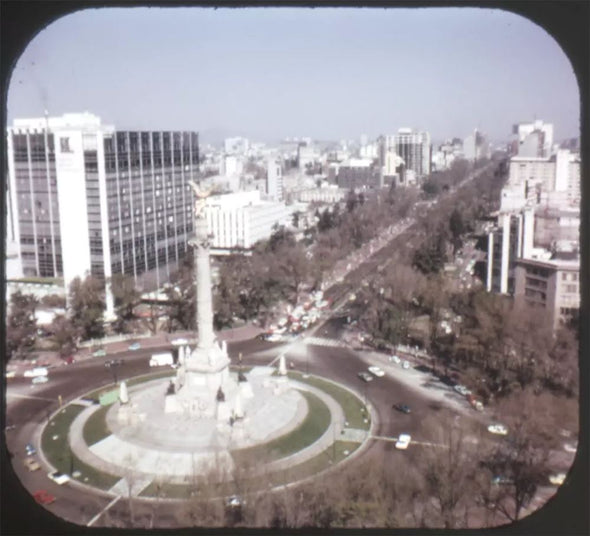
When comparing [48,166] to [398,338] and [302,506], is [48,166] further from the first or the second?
[302,506]

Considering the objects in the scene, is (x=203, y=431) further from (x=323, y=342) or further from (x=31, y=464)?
(x=323, y=342)

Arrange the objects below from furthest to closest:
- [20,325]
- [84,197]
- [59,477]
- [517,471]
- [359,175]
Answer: [359,175] < [84,197] < [20,325] < [59,477] < [517,471]

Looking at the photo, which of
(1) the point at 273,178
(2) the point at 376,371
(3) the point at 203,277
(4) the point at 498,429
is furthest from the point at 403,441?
(1) the point at 273,178

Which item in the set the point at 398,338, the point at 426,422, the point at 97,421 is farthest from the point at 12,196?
the point at 426,422

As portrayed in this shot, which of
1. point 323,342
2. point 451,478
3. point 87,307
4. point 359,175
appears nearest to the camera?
point 451,478

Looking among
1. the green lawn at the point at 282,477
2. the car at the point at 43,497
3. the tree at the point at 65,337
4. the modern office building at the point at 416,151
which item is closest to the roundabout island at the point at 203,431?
the green lawn at the point at 282,477

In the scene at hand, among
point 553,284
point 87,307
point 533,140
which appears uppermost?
point 533,140

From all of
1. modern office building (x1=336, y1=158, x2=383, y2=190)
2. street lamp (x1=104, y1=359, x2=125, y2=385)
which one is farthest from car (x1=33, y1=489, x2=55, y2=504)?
modern office building (x1=336, y1=158, x2=383, y2=190)
